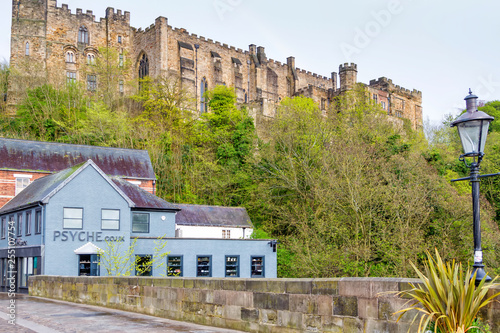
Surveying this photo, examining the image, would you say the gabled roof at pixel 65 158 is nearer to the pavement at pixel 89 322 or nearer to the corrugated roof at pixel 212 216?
the corrugated roof at pixel 212 216

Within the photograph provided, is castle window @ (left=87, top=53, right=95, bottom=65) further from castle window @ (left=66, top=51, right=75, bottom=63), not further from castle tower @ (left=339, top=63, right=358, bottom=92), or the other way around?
castle tower @ (left=339, top=63, right=358, bottom=92)

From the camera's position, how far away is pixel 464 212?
30.6 meters

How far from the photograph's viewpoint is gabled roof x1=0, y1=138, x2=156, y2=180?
3800 cm

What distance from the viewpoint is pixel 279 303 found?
28.0 ft

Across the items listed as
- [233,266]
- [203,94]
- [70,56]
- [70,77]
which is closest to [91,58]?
[70,56]

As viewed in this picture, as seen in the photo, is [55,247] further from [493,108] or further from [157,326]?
[493,108]

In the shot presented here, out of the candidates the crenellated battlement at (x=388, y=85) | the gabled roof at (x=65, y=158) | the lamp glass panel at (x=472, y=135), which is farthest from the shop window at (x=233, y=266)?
the crenellated battlement at (x=388, y=85)

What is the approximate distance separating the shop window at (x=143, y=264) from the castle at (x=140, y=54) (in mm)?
33742

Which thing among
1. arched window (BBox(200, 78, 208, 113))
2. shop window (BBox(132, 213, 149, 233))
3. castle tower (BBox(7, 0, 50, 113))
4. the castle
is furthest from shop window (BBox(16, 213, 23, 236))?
arched window (BBox(200, 78, 208, 113))

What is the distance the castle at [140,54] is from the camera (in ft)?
205

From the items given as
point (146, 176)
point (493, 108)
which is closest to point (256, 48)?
point (493, 108)

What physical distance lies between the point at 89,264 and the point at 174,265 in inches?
189

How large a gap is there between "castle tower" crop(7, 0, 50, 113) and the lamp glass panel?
58374mm

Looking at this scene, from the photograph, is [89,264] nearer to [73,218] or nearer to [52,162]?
[73,218]
